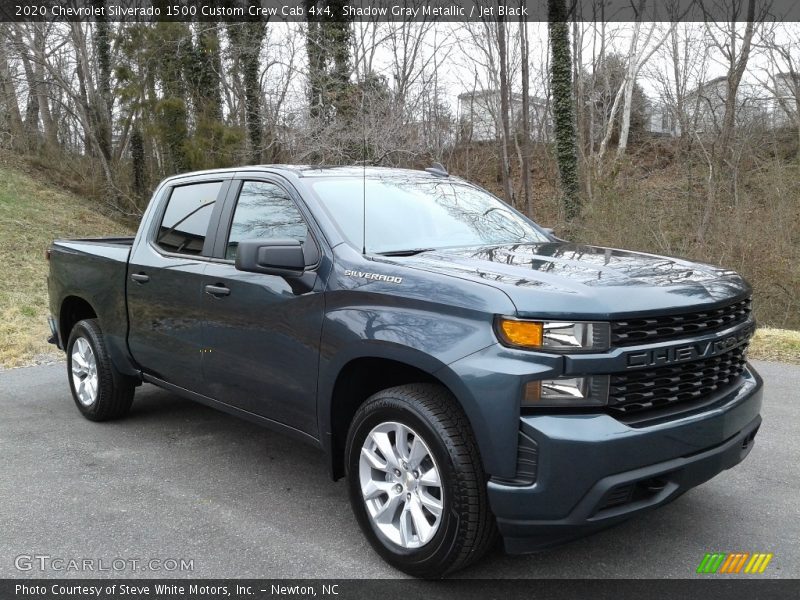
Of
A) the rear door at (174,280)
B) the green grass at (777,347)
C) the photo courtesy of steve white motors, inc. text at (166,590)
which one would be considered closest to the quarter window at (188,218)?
the rear door at (174,280)

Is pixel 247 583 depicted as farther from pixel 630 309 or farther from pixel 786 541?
pixel 786 541

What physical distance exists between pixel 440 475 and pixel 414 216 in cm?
164

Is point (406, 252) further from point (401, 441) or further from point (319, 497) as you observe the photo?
point (319, 497)

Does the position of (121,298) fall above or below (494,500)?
above

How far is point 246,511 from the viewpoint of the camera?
3820 millimetres

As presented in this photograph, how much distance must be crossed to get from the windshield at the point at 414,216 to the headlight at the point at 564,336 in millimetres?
1137

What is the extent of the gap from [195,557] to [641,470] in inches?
80.0

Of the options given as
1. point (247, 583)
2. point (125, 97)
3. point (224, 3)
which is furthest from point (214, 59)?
point (247, 583)

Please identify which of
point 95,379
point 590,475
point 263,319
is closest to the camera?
point 590,475

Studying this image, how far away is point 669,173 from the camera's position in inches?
872

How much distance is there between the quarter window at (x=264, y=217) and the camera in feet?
12.9

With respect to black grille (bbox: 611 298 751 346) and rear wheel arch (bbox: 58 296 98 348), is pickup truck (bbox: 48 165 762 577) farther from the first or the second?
rear wheel arch (bbox: 58 296 98 348)
